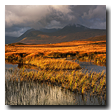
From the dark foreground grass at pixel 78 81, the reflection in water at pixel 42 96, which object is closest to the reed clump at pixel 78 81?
the dark foreground grass at pixel 78 81

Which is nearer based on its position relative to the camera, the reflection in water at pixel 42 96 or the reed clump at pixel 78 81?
the reflection in water at pixel 42 96

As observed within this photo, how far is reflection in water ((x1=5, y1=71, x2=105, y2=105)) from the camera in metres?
5.29

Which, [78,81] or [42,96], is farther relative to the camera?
[78,81]

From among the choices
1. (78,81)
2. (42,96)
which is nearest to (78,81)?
(78,81)

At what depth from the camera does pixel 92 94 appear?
19.2 ft

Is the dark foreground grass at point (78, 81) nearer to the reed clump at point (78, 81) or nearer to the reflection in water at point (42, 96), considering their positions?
the reed clump at point (78, 81)

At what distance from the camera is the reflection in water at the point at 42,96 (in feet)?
17.4

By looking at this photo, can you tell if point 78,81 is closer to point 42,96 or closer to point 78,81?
point 78,81

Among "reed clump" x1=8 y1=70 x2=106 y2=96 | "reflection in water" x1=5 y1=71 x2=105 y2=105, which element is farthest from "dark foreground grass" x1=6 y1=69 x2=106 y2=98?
"reflection in water" x1=5 y1=71 x2=105 y2=105

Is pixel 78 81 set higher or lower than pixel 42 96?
higher

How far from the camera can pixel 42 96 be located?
19.2ft

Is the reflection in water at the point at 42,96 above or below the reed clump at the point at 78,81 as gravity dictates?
below
